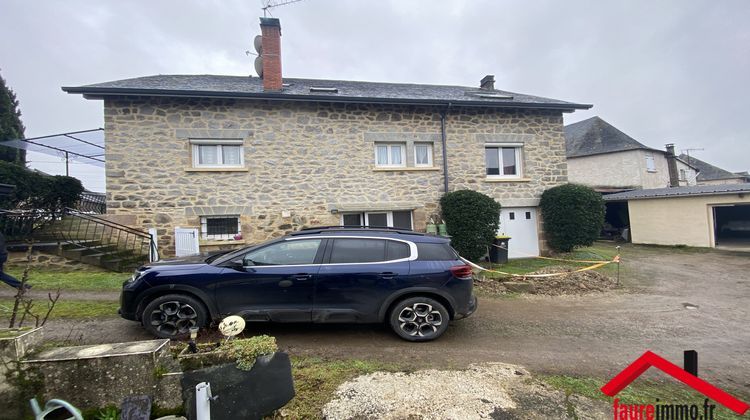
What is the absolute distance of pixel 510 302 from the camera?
630cm

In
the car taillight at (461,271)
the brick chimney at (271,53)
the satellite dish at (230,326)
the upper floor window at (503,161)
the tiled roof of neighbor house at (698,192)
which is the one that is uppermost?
the brick chimney at (271,53)

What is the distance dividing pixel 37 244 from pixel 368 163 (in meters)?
8.87

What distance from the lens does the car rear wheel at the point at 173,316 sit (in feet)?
13.0

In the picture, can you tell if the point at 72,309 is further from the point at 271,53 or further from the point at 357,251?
the point at 271,53

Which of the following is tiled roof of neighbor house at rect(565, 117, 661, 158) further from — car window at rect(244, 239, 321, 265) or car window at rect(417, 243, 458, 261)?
car window at rect(244, 239, 321, 265)

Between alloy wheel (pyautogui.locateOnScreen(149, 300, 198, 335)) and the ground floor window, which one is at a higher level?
the ground floor window

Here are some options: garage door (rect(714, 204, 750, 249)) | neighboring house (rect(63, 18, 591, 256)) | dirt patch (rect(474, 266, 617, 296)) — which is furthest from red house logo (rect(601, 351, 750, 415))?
garage door (rect(714, 204, 750, 249))

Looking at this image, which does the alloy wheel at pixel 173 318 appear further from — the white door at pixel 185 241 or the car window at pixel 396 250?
the white door at pixel 185 241

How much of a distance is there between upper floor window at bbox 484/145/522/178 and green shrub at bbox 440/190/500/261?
1.83m

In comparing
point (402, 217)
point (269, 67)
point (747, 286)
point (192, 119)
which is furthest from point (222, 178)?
point (747, 286)

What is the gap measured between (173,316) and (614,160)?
29138 millimetres

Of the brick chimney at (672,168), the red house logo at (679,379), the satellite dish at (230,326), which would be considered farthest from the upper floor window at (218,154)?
the brick chimney at (672,168)

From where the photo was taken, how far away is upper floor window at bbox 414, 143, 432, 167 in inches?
424

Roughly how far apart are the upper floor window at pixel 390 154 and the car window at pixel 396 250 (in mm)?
6306
